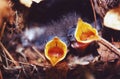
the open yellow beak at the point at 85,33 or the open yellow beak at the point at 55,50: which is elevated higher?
the open yellow beak at the point at 85,33

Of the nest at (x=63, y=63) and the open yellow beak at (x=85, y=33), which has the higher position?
the open yellow beak at (x=85, y=33)

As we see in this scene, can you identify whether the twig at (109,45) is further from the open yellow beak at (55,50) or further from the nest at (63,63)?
the open yellow beak at (55,50)

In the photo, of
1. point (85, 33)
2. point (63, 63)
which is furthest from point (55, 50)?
point (85, 33)

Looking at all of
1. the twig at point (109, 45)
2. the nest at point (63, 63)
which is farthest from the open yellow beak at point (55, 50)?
the twig at point (109, 45)

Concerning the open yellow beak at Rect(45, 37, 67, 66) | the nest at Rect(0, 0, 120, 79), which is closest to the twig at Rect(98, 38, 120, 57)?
the nest at Rect(0, 0, 120, 79)

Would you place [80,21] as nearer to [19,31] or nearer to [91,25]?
[91,25]

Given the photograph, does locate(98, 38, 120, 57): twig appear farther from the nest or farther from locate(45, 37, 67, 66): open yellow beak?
locate(45, 37, 67, 66): open yellow beak

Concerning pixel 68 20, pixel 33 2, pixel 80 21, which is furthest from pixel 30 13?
pixel 80 21
